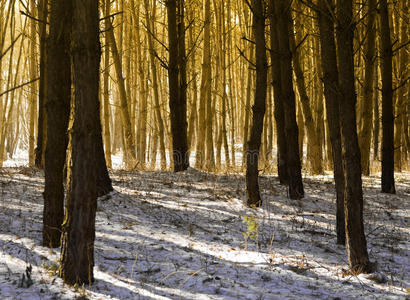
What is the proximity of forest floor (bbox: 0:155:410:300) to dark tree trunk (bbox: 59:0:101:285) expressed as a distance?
0.20m

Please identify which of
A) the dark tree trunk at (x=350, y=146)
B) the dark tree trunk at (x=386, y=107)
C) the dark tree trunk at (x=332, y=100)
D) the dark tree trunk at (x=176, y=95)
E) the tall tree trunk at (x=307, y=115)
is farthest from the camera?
the tall tree trunk at (x=307, y=115)

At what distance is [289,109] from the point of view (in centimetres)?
655

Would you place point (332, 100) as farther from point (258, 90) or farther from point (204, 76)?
point (204, 76)

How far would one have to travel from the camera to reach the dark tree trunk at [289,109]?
6.48 metres

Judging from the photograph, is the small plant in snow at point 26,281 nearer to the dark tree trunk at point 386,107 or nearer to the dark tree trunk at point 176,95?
the dark tree trunk at point 176,95

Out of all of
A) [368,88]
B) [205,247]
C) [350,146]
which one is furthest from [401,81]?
[205,247]

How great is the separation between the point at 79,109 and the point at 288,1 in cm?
478

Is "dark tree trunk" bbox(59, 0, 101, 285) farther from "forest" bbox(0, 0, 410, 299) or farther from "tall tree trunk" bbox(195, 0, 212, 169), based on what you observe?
"tall tree trunk" bbox(195, 0, 212, 169)

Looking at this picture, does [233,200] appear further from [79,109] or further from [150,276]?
[79,109]

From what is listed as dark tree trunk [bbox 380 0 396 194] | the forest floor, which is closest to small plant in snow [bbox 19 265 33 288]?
the forest floor

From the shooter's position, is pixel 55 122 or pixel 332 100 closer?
pixel 55 122

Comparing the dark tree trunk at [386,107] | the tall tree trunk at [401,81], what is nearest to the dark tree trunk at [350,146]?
the dark tree trunk at [386,107]

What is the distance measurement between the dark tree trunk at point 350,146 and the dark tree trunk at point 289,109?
2.63m

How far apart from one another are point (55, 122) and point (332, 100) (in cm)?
294
